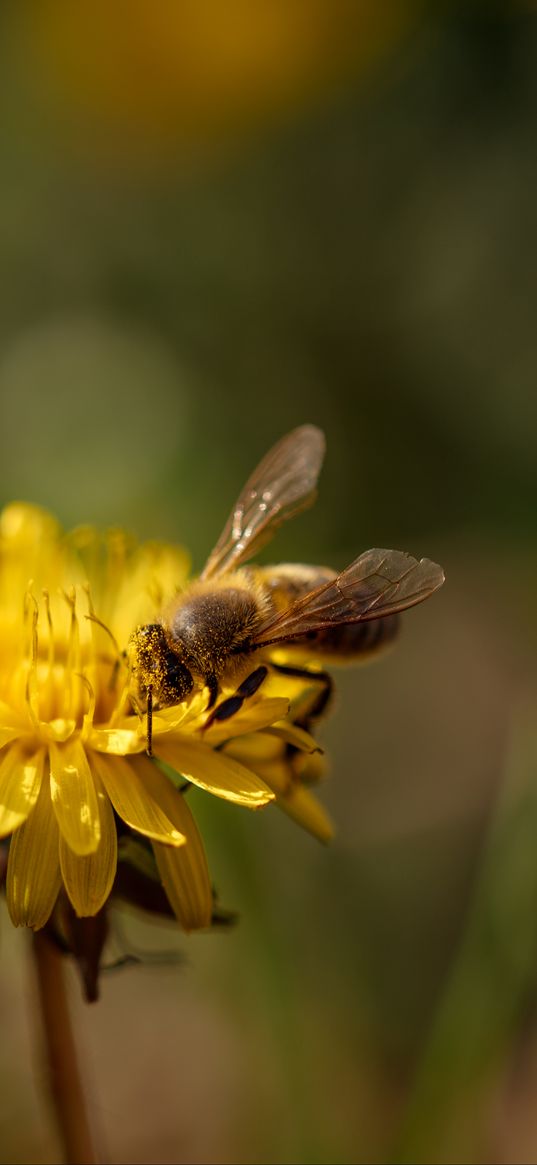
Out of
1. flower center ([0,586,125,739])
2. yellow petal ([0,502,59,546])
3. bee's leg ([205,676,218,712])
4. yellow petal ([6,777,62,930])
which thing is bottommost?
yellow petal ([6,777,62,930])

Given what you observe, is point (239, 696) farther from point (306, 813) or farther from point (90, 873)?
point (90, 873)

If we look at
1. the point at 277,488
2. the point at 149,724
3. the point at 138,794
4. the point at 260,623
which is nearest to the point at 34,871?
the point at 138,794

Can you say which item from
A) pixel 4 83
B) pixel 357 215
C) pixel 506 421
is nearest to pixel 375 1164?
pixel 506 421

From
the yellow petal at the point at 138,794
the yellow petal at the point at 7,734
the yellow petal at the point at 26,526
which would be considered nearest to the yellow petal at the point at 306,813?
the yellow petal at the point at 138,794

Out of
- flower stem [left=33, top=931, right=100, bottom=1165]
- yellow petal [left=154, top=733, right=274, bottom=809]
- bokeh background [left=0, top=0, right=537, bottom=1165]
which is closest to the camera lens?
yellow petal [left=154, top=733, right=274, bottom=809]

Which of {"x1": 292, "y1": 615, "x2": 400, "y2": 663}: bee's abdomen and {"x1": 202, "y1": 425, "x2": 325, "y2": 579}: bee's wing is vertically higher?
{"x1": 202, "y1": 425, "x2": 325, "y2": 579}: bee's wing

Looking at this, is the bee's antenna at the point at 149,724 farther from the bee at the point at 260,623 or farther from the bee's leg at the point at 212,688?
the bee's leg at the point at 212,688

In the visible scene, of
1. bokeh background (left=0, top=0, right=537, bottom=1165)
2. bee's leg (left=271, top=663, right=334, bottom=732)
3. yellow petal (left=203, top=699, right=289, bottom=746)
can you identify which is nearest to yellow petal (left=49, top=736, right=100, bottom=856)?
yellow petal (left=203, top=699, right=289, bottom=746)

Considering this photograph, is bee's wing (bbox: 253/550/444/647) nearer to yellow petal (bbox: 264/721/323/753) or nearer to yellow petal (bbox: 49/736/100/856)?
yellow petal (bbox: 264/721/323/753)
